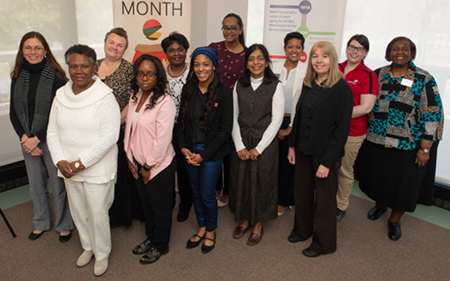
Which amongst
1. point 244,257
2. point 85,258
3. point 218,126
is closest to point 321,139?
point 218,126

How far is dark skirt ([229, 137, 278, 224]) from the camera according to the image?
2.70 m

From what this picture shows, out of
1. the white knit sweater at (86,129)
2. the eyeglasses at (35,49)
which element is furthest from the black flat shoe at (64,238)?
the eyeglasses at (35,49)

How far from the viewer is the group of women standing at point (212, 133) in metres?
2.27

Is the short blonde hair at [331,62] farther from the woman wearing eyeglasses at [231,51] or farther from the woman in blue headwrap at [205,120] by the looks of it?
the woman wearing eyeglasses at [231,51]

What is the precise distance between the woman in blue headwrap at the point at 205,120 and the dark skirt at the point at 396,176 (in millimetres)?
1568

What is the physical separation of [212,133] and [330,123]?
0.88 metres

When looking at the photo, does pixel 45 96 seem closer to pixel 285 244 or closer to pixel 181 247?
pixel 181 247

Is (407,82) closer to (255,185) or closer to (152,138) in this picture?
(255,185)

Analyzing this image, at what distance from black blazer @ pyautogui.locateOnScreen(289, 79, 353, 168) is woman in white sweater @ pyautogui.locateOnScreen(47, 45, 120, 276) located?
1421mm

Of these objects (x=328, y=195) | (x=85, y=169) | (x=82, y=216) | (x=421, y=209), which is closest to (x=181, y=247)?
(x=82, y=216)

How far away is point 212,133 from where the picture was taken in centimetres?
248

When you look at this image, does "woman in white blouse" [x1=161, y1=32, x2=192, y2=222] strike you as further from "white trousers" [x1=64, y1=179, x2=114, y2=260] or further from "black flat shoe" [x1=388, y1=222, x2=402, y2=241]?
"black flat shoe" [x1=388, y1=222, x2=402, y2=241]

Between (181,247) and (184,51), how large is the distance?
66.3 inches

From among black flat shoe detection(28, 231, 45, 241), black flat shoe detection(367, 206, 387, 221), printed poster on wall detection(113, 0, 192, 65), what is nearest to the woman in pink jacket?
black flat shoe detection(28, 231, 45, 241)
